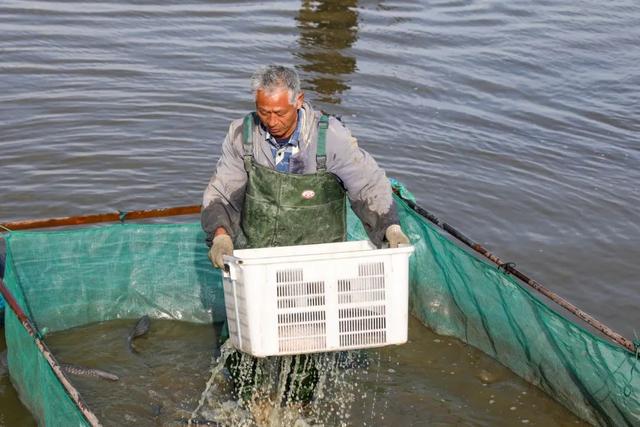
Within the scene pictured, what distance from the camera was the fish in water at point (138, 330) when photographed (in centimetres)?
583

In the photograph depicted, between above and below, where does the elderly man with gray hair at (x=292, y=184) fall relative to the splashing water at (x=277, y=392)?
above

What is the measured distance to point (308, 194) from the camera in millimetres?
4484

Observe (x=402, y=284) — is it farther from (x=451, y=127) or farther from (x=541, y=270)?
(x=451, y=127)

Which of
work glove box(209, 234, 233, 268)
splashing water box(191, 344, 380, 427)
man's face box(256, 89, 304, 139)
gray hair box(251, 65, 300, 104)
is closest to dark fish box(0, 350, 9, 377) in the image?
splashing water box(191, 344, 380, 427)

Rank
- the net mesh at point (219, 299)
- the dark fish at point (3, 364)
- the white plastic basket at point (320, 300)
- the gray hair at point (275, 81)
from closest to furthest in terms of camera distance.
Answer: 1. the white plastic basket at point (320, 300)
2. the gray hair at point (275, 81)
3. the net mesh at point (219, 299)
4. the dark fish at point (3, 364)

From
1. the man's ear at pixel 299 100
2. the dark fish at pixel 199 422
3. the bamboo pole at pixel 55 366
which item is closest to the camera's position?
the bamboo pole at pixel 55 366

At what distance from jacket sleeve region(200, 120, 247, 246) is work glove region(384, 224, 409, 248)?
790 mm

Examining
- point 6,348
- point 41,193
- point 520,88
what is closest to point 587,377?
point 6,348

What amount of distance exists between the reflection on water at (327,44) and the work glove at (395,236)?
20.3 feet

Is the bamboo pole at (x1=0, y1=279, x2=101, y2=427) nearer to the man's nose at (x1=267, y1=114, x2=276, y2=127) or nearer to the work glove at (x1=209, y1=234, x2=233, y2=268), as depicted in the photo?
the work glove at (x1=209, y1=234, x2=233, y2=268)

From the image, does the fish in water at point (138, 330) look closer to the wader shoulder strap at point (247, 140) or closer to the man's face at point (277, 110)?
the wader shoulder strap at point (247, 140)

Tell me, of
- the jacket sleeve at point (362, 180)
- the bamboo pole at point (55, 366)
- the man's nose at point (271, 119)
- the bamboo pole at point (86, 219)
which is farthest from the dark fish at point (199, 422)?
the man's nose at point (271, 119)

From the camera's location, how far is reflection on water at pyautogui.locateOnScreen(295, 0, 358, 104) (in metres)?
11.0

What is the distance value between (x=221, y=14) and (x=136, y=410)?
8.99 metres
